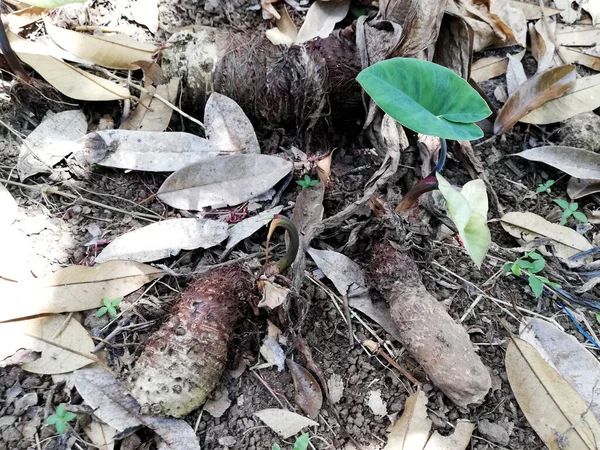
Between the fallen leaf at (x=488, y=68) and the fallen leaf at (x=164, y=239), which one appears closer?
the fallen leaf at (x=164, y=239)

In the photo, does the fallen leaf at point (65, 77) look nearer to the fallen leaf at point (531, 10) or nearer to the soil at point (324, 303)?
the soil at point (324, 303)

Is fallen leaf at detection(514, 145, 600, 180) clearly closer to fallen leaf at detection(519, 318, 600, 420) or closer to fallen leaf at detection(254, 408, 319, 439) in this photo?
fallen leaf at detection(519, 318, 600, 420)

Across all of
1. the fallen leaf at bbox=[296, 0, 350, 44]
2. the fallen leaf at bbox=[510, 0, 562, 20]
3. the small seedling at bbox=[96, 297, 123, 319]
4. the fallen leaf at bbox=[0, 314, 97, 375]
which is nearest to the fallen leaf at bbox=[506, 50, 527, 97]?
the fallen leaf at bbox=[510, 0, 562, 20]

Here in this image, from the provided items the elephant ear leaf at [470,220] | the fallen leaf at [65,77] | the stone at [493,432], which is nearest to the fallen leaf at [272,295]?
the elephant ear leaf at [470,220]

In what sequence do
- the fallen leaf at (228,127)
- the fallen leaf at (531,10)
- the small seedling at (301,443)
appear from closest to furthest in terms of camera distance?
the small seedling at (301,443) < the fallen leaf at (228,127) < the fallen leaf at (531,10)

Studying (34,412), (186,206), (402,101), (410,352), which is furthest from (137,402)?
(402,101)

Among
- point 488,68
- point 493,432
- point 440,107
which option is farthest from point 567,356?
point 488,68

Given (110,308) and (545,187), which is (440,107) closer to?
(545,187)
